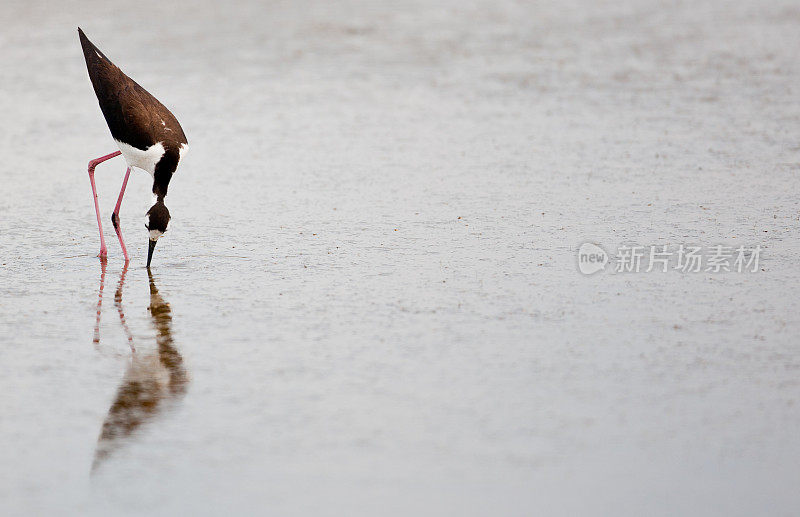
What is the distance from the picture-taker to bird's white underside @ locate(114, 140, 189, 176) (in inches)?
315

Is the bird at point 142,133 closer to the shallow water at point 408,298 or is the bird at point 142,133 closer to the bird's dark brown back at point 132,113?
the bird's dark brown back at point 132,113

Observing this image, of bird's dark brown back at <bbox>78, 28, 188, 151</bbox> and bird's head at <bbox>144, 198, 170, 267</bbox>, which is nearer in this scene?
bird's head at <bbox>144, 198, 170, 267</bbox>

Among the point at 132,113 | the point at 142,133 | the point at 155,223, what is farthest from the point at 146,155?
the point at 155,223

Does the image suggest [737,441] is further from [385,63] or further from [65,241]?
[385,63]

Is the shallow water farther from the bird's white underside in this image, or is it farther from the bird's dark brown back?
the bird's dark brown back

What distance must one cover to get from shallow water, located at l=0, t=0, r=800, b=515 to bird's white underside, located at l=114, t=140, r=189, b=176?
0.57 m

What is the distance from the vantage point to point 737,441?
4.90 metres

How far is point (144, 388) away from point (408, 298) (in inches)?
72.0

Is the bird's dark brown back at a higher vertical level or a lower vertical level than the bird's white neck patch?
higher

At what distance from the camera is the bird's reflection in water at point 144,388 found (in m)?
5.06

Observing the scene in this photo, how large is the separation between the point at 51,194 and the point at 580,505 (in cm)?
648

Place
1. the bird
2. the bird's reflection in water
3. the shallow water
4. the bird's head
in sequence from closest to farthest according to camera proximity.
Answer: the shallow water, the bird's reflection in water, the bird's head, the bird

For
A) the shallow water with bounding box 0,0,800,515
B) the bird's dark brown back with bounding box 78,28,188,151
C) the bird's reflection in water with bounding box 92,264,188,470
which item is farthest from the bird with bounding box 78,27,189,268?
the bird's reflection in water with bounding box 92,264,188,470

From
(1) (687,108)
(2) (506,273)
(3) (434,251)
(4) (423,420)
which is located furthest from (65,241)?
(1) (687,108)
